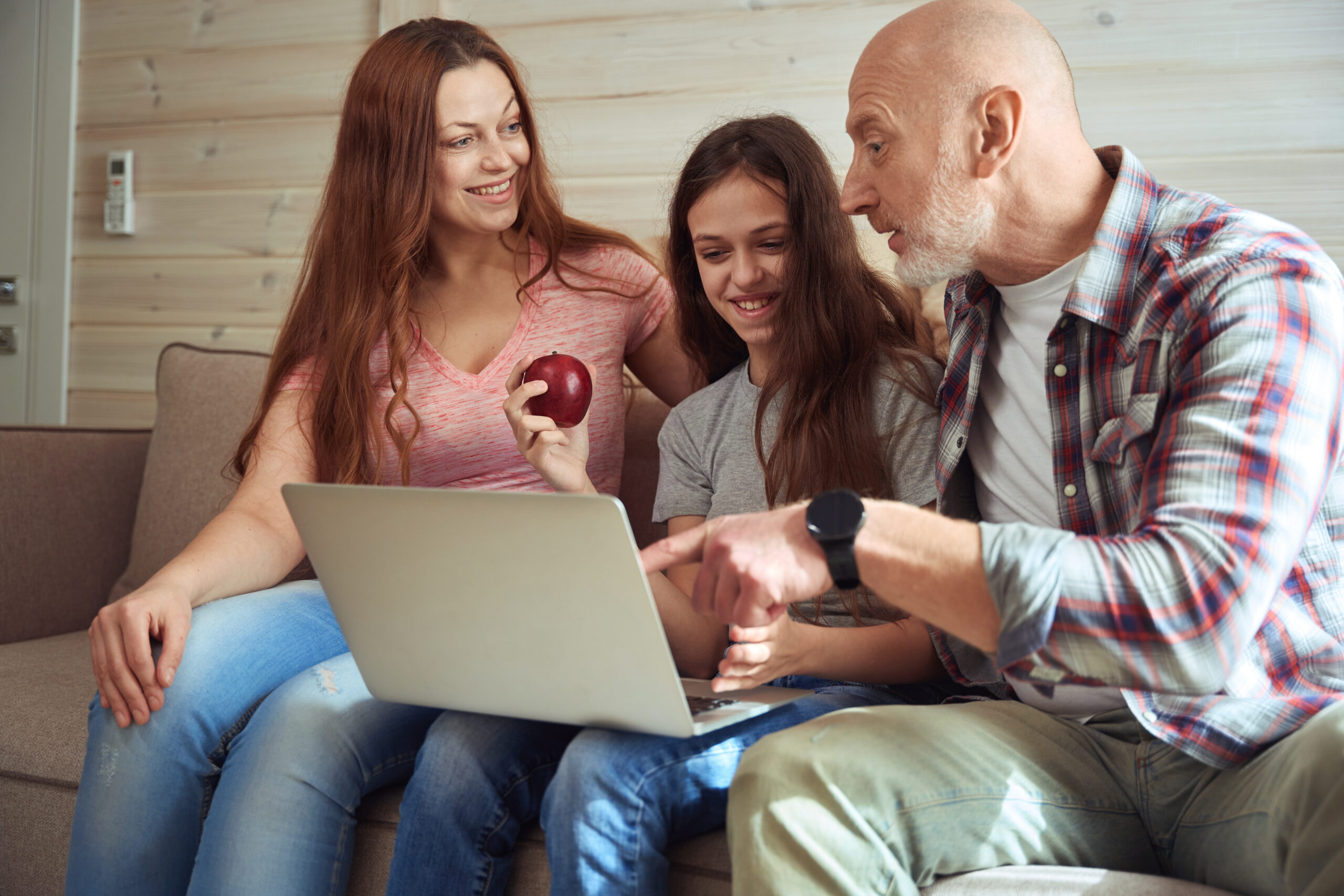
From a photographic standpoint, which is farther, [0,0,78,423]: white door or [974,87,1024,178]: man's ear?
[0,0,78,423]: white door

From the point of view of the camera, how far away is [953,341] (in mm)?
1177

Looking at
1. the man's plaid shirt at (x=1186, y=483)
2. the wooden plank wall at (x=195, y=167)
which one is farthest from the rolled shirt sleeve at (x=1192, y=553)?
the wooden plank wall at (x=195, y=167)

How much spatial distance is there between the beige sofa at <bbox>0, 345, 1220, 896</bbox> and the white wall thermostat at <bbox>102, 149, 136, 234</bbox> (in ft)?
2.58

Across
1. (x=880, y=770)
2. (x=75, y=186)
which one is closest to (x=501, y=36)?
(x=75, y=186)

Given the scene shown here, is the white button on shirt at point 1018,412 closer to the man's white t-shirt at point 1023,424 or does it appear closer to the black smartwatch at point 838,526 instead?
the man's white t-shirt at point 1023,424

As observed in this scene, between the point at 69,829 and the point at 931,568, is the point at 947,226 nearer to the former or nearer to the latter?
the point at 931,568

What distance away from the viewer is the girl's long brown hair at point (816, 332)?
1210 millimetres

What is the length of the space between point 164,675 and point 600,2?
155cm

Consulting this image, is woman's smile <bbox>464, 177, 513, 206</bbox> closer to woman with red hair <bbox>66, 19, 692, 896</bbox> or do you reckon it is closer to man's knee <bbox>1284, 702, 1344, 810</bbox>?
woman with red hair <bbox>66, 19, 692, 896</bbox>

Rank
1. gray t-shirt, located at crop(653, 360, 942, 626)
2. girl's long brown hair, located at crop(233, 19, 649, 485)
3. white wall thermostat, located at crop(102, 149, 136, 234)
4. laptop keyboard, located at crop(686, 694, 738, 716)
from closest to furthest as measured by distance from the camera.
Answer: laptop keyboard, located at crop(686, 694, 738, 716) → gray t-shirt, located at crop(653, 360, 942, 626) → girl's long brown hair, located at crop(233, 19, 649, 485) → white wall thermostat, located at crop(102, 149, 136, 234)

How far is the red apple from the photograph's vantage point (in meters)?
1.23

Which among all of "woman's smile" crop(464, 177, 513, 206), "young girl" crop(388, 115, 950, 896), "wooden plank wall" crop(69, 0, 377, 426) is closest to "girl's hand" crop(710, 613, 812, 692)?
"young girl" crop(388, 115, 950, 896)

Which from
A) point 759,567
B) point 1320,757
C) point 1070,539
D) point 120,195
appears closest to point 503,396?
point 759,567

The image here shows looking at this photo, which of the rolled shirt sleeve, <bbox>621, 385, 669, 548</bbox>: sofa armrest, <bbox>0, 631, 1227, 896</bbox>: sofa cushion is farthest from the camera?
<bbox>621, 385, 669, 548</bbox>: sofa armrest
